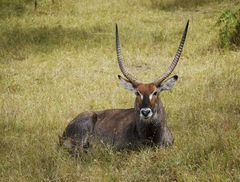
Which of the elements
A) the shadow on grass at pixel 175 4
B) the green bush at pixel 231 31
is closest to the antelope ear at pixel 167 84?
the green bush at pixel 231 31

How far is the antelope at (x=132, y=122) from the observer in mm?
7211

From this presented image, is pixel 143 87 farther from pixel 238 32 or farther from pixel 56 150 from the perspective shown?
pixel 238 32

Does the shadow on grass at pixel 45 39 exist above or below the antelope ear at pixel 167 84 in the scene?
below

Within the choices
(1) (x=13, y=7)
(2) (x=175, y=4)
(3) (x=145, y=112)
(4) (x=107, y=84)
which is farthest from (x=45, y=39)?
(3) (x=145, y=112)

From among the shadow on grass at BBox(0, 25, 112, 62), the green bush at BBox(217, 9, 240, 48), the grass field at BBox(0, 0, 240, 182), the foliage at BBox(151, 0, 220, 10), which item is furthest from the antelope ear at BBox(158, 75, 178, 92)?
the foliage at BBox(151, 0, 220, 10)

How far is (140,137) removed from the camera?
757cm

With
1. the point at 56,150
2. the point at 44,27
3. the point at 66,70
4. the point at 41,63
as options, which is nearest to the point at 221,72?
the point at 66,70

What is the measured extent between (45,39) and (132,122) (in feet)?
30.8

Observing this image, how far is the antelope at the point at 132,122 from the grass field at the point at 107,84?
232 mm

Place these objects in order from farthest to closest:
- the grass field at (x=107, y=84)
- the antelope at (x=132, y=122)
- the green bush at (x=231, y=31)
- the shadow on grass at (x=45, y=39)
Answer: the shadow on grass at (x=45, y=39), the green bush at (x=231, y=31), the antelope at (x=132, y=122), the grass field at (x=107, y=84)

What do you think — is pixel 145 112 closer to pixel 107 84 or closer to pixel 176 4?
pixel 107 84

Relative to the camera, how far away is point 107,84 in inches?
476

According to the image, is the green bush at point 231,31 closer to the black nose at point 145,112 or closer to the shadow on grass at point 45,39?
the shadow on grass at point 45,39

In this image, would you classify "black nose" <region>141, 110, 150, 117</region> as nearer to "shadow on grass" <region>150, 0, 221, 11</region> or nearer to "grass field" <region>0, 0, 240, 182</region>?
"grass field" <region>0, 0, 240, 182</region>
